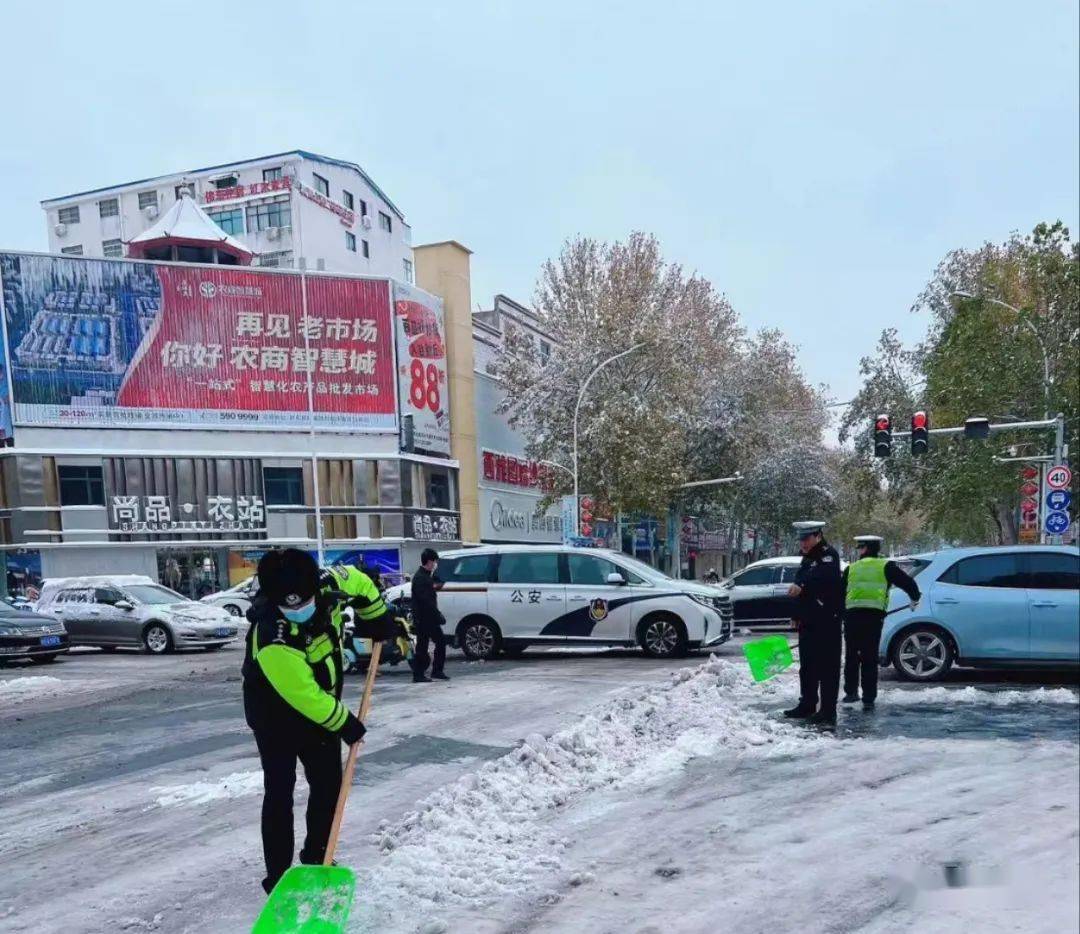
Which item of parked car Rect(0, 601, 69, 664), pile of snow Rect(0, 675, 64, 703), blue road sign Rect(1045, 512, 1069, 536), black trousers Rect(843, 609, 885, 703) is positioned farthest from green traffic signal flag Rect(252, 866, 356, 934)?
parked car Rect(0, 601, 69, 664)

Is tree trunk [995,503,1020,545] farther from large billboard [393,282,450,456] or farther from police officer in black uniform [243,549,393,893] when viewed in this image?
police officer in black uniform [243,549,393,893]

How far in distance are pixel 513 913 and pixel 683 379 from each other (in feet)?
97.6

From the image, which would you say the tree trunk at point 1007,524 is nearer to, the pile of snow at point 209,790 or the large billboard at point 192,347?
the large billboard at point 192,347

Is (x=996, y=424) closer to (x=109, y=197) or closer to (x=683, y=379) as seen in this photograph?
(x=683, y=379)

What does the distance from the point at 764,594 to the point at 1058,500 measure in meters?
6.38

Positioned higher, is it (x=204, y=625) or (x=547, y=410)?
(x=547, y=410)

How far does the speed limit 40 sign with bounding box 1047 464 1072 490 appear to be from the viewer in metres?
10.2

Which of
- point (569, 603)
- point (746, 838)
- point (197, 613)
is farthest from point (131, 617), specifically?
Result: point (746, 838)

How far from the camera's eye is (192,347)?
35.7 metres

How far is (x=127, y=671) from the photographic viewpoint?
53.4 feet

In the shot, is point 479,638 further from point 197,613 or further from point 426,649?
point 197,613

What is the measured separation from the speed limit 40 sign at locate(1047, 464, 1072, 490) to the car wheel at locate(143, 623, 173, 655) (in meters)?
17.1

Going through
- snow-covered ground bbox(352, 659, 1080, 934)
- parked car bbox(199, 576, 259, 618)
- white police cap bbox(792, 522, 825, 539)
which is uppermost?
white police cap bbox(792, 522, 825, 539)

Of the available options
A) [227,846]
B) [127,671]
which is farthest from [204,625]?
[227,846]
